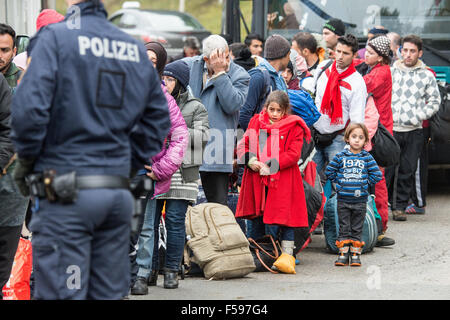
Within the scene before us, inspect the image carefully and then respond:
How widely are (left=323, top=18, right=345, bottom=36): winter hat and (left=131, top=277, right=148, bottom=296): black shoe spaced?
200 inches

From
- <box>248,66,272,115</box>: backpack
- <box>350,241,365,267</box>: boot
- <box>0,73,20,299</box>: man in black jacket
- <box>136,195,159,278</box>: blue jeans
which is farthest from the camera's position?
<box>248,66,272,115</box>: backpack

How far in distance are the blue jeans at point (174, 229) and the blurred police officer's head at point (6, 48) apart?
1.49 m

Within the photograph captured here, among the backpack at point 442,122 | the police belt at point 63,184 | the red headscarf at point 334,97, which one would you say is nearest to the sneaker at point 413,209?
the backpack at point 442,122

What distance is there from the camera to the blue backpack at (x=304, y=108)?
→ 7.93m

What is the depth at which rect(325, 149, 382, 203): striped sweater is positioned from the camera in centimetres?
782

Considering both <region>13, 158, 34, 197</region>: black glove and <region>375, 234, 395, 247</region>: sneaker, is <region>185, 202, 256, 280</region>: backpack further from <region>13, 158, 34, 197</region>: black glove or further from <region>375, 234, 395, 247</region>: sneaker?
<region>13, 158, 34, 197</region>: black glove

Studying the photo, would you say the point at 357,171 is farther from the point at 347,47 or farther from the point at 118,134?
the point at 118,134

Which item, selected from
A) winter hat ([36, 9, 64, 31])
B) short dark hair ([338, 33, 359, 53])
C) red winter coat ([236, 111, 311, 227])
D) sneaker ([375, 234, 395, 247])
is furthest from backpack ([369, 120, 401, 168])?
winter hat ([36, 9, 64, 31])

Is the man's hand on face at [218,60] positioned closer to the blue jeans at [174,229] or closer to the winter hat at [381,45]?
the blue jeans at [174,229]

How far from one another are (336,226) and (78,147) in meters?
4.44

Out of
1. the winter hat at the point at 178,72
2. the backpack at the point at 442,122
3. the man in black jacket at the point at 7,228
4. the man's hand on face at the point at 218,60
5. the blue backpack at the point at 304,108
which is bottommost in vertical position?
the man in black jacket at the point at 7,228

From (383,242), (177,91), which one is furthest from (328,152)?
(177,91)

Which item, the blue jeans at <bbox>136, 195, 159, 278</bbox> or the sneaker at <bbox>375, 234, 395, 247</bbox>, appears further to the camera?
the sneaker at <bbox>375, 234, 395, 247</bbox>

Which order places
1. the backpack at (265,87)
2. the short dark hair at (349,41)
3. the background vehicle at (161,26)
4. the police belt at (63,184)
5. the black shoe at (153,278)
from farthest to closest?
the background vehicle at (161,26) < the short dark hair at (349,41) < the backpack at (265,87) < the black shoe at (153,278) < the police belt at (63,184)
